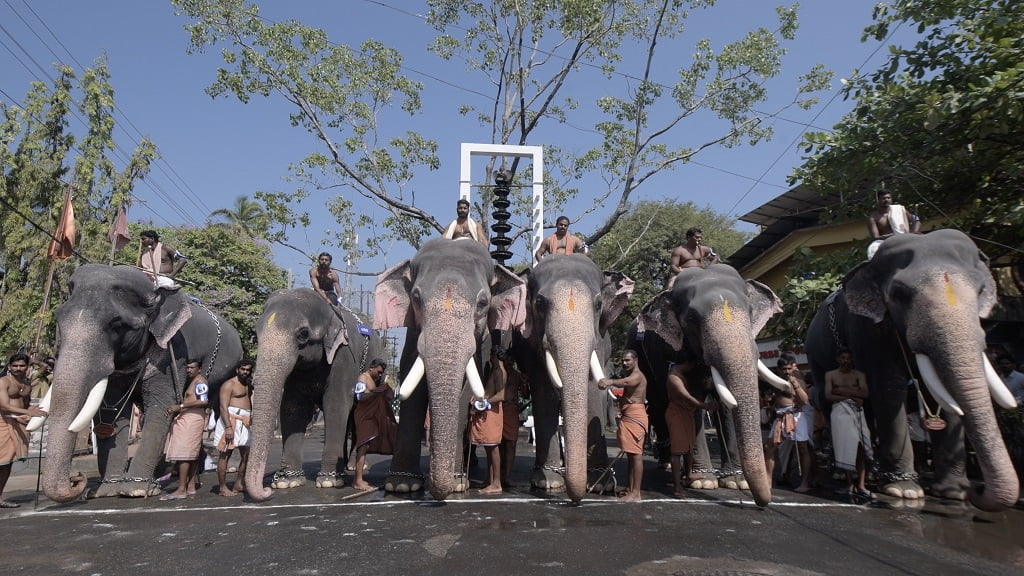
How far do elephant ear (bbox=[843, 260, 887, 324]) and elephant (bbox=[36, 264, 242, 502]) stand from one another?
7.96 metres

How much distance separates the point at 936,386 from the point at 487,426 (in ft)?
14.8

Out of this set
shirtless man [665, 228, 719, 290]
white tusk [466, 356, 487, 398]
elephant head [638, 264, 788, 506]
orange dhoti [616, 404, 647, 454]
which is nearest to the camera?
elephant head [638, 264, 788, 506]

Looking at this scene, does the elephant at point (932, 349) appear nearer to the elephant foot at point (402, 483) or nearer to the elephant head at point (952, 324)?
the elephant head at point (952, 324)

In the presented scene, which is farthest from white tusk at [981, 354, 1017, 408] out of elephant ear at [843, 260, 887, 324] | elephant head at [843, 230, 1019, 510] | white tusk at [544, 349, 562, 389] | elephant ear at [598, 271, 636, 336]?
white tusk at [544, 349, 562, 389]

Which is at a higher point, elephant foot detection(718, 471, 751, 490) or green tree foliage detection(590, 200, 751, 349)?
green tree foliage detection(590, 200, 751, 349)

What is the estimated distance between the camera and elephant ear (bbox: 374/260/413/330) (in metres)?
7.95

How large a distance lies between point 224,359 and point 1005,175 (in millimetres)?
11491

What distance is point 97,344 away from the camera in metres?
7.30

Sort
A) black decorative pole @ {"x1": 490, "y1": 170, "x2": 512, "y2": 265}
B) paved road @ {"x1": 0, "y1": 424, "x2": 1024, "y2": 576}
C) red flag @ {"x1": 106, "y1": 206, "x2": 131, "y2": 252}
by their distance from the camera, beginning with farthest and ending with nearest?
1. black decorative pole @ {"x1": 490, "y1": 170, "x2": 512, "y2": 265}
2. red flag @ {"x1": 106, "y1": 206, "x2": 131, "y2": 252}
3. paved road @ {"x1": 0, "y1": 424, "x2": 1024, "y2": 576}

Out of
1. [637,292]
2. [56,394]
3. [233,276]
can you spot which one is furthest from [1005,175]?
[233,276]

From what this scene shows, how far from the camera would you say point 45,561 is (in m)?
5.04

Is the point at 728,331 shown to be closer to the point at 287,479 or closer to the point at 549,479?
the point at 549,479

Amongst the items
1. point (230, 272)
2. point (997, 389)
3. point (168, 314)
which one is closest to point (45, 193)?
point (230, 272)

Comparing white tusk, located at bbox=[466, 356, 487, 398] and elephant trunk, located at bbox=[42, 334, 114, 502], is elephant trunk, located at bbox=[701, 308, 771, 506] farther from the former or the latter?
elephant trunk, located at bbox=[42, 334, 114, 502]
